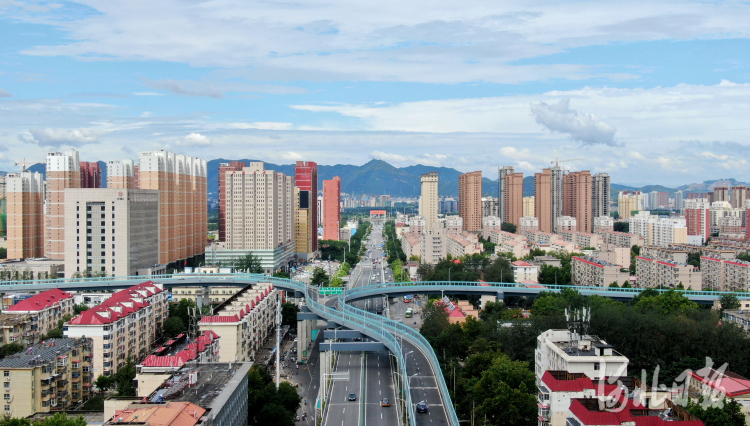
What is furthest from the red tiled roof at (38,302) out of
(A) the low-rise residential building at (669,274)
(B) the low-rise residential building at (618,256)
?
(B) the low-rise residential building at (618,256)

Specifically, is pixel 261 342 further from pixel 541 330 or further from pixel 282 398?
pixel 541 330

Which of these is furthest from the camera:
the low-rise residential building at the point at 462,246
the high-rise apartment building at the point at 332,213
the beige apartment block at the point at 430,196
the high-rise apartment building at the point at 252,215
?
the beige apartment block at the point at 430,196

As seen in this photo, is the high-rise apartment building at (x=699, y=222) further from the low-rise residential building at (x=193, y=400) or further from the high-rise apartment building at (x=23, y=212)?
the low-rise residential building at (x=193, y=400)

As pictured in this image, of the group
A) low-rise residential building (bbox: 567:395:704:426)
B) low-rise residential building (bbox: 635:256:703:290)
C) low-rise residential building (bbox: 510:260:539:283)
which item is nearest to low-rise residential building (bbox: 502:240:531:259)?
low-rise residential building (bbox: 510:260:539:283)

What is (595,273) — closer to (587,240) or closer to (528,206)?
(587,240)

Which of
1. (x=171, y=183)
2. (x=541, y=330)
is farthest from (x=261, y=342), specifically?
(x=171, y=183)

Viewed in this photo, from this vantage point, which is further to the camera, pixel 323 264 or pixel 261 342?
pixel 323 264
